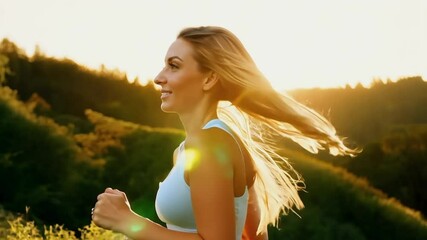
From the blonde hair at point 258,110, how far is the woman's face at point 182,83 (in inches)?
1.1

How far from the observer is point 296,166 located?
50.8 feet

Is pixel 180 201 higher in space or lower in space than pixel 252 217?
higher

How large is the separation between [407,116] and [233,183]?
63.4ft

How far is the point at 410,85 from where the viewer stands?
2017 centimetres

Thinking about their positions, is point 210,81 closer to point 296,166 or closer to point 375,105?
point 296,166

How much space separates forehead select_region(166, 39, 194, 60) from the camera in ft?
7.98

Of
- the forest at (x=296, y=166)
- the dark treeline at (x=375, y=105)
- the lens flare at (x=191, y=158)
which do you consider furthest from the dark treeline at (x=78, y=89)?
the lens flare at (x=191, y=158)

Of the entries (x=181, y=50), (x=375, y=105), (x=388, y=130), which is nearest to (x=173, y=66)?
(x=181, y=50)

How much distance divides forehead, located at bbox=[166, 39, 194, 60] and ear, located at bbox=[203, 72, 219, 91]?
8cm

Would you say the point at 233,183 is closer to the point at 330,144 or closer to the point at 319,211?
the point at 330,144

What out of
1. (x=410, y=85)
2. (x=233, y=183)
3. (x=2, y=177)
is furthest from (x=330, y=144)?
(x=410, y=85)

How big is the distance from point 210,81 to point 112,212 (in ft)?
1.63

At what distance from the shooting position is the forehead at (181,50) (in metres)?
2.43

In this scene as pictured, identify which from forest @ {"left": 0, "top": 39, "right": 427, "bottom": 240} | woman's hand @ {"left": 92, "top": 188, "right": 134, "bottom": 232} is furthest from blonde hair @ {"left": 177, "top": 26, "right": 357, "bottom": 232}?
forest @ {"left": 0, "top": 39, "right": 427, "bottom": 240}
